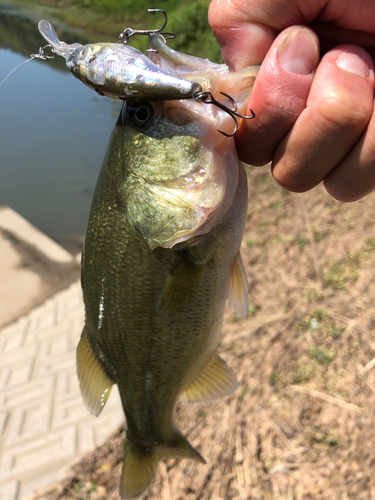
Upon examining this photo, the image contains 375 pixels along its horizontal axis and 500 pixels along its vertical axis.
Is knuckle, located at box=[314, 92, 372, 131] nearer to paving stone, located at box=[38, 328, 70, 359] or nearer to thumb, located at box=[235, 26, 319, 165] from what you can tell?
thumb, located at box=[235, 26, 319, 165]

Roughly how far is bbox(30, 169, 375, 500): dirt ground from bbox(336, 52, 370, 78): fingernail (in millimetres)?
2559

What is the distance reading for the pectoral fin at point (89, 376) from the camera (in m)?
1.70

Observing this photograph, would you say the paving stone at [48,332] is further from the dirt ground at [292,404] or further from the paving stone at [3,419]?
the dirt ground at [292,404]

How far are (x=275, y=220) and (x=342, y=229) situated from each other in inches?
36.9

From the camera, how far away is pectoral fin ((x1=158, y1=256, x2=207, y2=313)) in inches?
52.4

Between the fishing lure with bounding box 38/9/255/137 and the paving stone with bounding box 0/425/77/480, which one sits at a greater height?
the fishing lure with bounding box 38/9/255/137

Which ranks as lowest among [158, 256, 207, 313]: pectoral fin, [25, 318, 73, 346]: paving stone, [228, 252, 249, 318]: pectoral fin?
[25, 318, 73, 346]: paving stone

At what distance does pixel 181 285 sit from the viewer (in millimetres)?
1351

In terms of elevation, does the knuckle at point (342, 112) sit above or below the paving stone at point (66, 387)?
above

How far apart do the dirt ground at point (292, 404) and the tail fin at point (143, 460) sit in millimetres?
918

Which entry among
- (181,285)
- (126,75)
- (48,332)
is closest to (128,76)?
(126,75)

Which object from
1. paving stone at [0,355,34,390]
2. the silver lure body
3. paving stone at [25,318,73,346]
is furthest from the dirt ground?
the silver lure body

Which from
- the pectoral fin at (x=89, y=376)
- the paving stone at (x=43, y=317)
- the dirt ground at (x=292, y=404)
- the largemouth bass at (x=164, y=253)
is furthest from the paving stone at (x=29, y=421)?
the pectoral fin at (x=89, y=376)

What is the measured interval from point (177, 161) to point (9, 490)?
3635 mm
